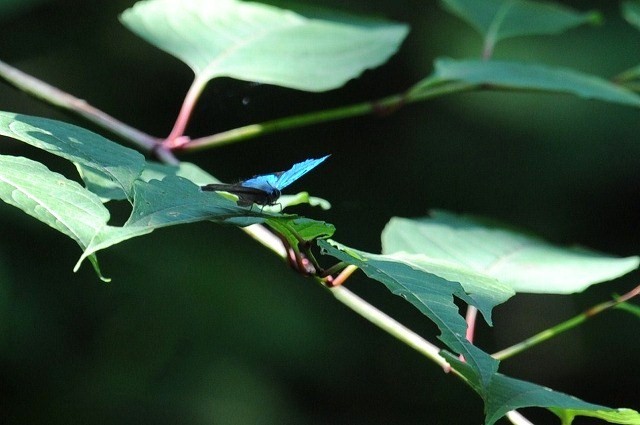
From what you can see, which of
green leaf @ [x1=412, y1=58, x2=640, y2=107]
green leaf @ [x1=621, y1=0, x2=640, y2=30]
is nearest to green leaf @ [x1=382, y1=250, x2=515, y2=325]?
green leaf @ [x1=412, y1=58, x2=640, y2=107]

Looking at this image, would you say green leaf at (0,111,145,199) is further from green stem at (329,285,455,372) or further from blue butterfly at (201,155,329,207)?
green stem at (329,285,455,372)

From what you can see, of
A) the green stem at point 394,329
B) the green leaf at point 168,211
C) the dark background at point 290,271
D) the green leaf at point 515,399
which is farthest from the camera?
the dark background at point 290,271

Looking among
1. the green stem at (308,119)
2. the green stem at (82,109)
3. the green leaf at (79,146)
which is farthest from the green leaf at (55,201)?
the green stem at (308,119)

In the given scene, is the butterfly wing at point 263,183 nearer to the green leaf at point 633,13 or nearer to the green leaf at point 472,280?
the green leaf at point 472,280

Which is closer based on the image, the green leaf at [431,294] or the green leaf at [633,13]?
the green leaf at [431,294]

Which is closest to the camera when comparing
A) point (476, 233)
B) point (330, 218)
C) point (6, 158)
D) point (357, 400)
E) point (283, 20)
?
point (6, 158)

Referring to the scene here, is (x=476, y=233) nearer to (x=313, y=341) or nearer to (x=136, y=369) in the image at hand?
(x=313, y=341)

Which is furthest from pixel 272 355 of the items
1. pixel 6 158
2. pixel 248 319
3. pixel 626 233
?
pixel 6 158
